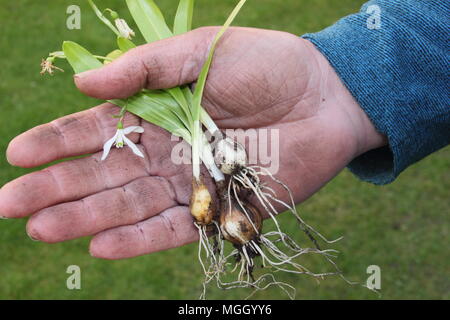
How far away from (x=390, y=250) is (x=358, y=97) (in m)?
1.41

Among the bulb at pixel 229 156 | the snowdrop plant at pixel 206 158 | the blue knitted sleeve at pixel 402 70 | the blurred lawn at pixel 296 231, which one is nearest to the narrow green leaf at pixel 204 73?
the snowdrop plant at pixel 206 158

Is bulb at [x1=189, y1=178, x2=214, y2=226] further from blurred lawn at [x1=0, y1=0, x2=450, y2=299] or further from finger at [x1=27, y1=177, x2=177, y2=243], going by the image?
blurred lawn at [x1=0, y1=0, x2=450, y2=299]

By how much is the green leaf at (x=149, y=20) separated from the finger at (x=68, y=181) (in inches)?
17.5

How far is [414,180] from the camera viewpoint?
145 inches

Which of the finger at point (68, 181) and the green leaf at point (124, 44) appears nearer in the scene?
the finger at point (68, 181)

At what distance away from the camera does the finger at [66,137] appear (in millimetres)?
1979

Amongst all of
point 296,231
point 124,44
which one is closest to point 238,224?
point 124,44

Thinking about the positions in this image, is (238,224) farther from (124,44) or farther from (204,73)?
(124,44)

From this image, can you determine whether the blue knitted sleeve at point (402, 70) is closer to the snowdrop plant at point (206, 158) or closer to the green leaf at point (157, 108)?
the snowdrop plant at point (206, 158)

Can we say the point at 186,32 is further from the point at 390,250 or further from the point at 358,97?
the point at 390,250

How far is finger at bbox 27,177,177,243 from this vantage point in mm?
1920

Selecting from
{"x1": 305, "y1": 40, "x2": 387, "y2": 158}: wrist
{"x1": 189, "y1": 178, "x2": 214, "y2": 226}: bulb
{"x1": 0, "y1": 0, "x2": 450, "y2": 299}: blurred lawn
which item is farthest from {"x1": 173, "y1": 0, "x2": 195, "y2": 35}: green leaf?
{"x1": 0, "y1": 0, "x2": 450, "y2": 299}: blurred lawn

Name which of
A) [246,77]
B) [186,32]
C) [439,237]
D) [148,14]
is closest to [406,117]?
[246,77]

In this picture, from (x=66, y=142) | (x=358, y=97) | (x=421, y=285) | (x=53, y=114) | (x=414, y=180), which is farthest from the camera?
(x=53, y=114)
